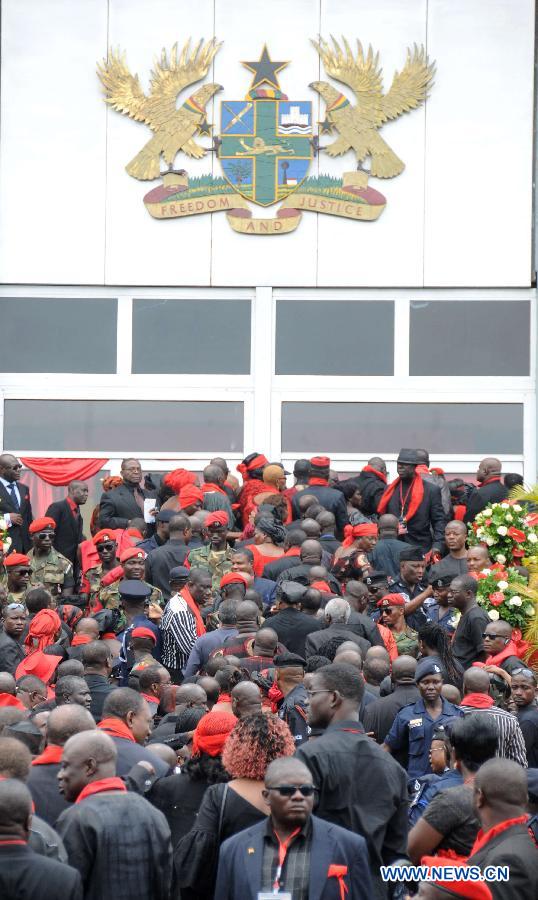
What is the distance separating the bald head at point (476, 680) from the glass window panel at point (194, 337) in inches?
537

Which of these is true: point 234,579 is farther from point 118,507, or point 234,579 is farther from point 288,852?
point 288,852

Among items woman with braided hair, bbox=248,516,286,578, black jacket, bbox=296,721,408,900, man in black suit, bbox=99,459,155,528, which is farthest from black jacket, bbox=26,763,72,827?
man in black suit, bbox=99,459,155,528

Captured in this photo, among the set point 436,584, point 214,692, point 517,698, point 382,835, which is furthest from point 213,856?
point 436,584

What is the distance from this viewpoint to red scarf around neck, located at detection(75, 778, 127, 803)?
19.5 feet

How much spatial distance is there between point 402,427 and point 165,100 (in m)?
5.49

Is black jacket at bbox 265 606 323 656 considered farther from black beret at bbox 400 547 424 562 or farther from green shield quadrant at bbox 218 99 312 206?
green shield quadrant at bbox 218 99 312 206

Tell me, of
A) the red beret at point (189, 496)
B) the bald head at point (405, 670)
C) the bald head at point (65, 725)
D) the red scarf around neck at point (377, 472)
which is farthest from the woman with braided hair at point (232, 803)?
the red scarf around neck at point (377, 472)

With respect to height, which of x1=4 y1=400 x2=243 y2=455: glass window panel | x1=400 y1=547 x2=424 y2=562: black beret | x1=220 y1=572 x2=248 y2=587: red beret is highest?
x1=4 y1=400 x2=243 y2=455: glass window panel

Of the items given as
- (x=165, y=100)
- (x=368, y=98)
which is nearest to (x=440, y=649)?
(x=368, y=98)

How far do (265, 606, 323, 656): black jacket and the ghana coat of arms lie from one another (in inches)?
464

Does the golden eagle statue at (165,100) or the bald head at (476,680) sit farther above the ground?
the golden eagle statue at (165,100)

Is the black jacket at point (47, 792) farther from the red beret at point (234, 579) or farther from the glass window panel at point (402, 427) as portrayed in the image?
the glass window panel at point (402, 427)

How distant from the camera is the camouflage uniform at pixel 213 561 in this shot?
13.1 m

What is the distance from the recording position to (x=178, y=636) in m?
11.7
